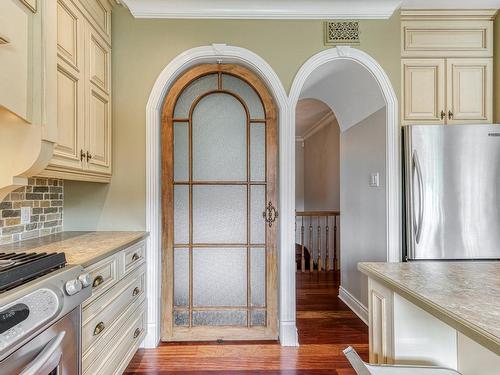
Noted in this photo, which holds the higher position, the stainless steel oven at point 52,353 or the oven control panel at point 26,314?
the oven control panel at point 26,314

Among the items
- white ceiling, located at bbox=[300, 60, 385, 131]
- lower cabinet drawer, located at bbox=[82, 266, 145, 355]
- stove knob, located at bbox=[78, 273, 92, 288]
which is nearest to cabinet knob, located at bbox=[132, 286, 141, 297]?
lower cabinet drawer, located at bbox=[82, 266, 145, 355]

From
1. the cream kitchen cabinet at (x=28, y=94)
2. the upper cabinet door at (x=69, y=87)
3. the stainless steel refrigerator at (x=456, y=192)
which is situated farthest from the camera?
the stainless steel refrigerator at (x=456, y=192)

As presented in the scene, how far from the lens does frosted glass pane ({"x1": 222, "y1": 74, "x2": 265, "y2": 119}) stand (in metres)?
2.60

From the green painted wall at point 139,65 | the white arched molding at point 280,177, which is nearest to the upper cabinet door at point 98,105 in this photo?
the green painted wall at point 139,65

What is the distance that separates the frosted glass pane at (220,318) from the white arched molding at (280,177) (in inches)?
12.5

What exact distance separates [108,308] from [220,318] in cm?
111

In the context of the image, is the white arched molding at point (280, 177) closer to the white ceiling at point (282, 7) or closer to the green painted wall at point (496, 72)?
the white ceiling at point (282, 7)

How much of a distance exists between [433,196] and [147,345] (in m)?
2.48

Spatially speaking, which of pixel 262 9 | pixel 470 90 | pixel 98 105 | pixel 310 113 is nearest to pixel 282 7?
pixel 262 9

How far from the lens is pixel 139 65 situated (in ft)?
8.17

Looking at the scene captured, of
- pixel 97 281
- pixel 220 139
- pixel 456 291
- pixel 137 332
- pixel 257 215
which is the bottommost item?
pixel 137 332

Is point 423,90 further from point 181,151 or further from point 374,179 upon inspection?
point 181,151

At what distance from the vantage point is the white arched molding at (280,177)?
244cm

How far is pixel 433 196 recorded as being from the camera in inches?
92.7
